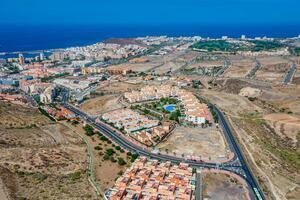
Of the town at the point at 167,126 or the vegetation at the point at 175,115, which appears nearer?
the town at the point at 167,126

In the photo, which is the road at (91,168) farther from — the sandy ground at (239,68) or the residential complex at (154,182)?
the sandy ground at (239,68)

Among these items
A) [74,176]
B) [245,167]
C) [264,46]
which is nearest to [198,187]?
[245,167]

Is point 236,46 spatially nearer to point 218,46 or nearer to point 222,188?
point 218,46

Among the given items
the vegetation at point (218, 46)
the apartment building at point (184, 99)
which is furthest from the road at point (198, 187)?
the vegetation at point (218, 46)

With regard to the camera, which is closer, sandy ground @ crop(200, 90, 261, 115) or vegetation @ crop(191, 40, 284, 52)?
sandy ground @ crop(200, 90, 261, 115)

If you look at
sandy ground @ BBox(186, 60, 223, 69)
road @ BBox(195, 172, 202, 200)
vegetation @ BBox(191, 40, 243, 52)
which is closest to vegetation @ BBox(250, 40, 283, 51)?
vegetation @ BBox(191, 40, 243, 52)

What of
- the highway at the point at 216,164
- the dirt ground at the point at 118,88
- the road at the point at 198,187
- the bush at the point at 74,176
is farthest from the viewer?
the dirt ground at the point at 118,88

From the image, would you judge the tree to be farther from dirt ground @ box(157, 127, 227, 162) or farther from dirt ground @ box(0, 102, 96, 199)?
dirt ground @ box(157, 127, 227, 162)
